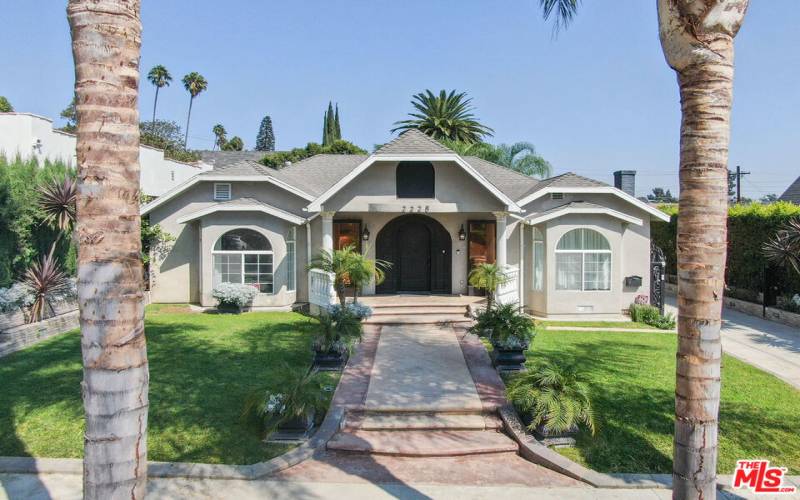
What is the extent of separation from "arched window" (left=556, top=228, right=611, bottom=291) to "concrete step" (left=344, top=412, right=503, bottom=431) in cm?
912

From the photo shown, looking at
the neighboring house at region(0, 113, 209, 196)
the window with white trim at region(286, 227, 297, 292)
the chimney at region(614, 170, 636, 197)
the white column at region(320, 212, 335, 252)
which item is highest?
the neighboring house at region(0, 113, 209, 196)

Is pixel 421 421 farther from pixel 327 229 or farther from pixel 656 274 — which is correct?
pixel 656 274

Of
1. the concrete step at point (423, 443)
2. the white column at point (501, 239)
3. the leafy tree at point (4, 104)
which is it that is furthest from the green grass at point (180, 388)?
the leafy tree at point (4, 104)

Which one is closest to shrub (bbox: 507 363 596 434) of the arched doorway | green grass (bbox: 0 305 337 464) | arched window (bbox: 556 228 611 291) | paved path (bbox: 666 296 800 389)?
green grass (bbox: 0 305 337 464)

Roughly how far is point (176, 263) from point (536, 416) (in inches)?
581

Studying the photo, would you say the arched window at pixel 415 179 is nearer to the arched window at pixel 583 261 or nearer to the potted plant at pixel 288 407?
the arched window at pixel 583 261

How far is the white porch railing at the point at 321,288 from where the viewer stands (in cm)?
1532

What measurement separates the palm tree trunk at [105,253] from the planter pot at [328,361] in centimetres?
699

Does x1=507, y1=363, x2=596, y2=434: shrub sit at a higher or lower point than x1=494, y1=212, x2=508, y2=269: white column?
lower

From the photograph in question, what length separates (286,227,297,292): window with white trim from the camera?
17.0 meters

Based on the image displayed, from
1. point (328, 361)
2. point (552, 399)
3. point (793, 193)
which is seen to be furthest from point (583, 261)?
point (793, 193)

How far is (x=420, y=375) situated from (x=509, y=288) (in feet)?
22.7

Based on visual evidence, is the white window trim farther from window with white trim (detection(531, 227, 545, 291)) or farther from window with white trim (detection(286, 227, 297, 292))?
window with white trim (detection(531, 227, 545, 291))

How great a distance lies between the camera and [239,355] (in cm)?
1122
